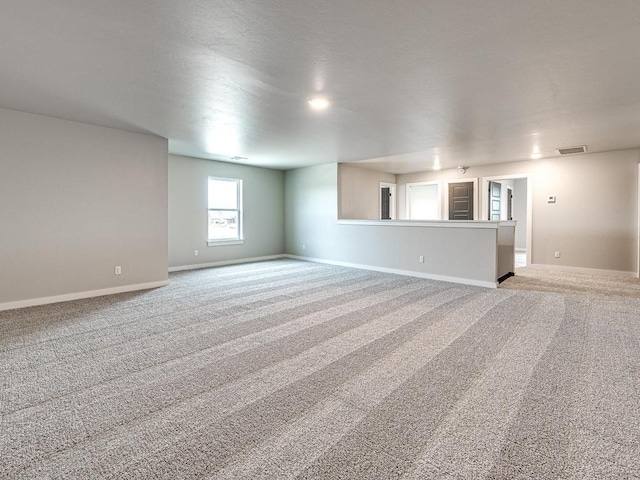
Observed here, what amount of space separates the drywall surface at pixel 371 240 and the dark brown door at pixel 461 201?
3.04 metres

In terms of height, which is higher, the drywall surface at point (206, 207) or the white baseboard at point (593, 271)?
the drywall surface at point (206, 207)

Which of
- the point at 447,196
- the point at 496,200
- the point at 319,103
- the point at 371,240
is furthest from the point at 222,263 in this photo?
the point at 496,200

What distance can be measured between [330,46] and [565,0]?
4.90ft

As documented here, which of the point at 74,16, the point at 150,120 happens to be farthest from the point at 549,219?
the point at 74,16

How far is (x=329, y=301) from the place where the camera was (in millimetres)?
4512

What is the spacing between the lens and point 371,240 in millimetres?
7156

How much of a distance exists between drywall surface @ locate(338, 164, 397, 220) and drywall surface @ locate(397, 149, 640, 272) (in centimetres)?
324

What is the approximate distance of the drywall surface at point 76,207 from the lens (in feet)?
13.6

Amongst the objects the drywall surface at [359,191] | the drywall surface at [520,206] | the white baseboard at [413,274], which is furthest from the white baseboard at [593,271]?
the drywall surface at [359,191]

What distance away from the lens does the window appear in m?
7.75

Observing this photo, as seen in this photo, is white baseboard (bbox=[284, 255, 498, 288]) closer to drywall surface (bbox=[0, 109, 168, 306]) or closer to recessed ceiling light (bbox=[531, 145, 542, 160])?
recessed ceiling light (bbox=[531, 145, 542, 160])

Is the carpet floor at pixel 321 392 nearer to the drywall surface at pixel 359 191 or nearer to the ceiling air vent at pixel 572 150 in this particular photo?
the ceiling air vent at pixel 572 150

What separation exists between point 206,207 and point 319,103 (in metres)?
4.55

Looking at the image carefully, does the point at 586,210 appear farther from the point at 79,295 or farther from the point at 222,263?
the point at 79,295
